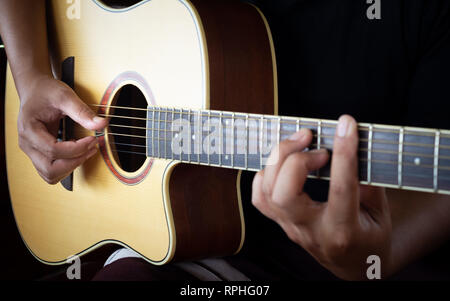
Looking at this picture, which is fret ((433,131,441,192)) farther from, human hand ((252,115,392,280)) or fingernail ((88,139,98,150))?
fingernail ((88,139,98,150))

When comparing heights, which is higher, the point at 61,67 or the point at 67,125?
the point at 61,67

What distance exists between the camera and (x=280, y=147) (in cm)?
56

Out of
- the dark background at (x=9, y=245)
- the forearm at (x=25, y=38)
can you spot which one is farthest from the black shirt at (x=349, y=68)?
the dark background at (x=9, y=245)

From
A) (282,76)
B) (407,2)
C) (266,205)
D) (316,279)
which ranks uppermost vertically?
A: (407,2)

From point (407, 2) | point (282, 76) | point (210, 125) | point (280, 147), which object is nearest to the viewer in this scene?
point (280, 147)

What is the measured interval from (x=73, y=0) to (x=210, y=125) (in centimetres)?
57

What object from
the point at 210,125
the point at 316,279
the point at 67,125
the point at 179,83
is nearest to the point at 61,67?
the point at 67,125

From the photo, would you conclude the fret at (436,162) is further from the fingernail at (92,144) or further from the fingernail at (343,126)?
the fingernail at (92,144)

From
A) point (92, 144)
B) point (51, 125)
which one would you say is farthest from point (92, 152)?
point (51, 125)

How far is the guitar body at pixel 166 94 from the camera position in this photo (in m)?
0.75

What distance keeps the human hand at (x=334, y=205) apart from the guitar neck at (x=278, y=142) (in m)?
0.02

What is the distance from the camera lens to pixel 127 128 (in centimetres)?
93

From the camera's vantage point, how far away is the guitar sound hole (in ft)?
2.92
